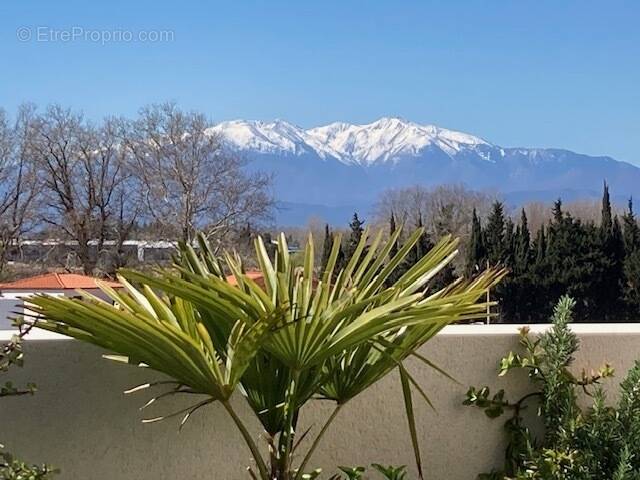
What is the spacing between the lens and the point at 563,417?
7.06 ft

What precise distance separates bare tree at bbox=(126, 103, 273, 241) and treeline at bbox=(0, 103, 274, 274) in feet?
0.15

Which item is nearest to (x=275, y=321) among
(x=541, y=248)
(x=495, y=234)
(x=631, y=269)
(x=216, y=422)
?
(x=216, y=422)

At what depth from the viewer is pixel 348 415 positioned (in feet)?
7.22

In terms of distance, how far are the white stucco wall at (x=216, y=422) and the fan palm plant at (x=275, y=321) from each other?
9.6 inches

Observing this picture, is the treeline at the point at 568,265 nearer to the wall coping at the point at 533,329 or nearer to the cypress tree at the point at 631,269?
the cypress tree at the point at 631,269

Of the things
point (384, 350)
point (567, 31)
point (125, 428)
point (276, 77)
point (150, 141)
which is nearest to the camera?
point (384, 350)

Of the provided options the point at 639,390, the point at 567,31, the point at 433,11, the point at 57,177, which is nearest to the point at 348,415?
the point at 639,390

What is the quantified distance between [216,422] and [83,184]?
3157cm

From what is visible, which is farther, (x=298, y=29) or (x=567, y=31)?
(x=567, y=31)

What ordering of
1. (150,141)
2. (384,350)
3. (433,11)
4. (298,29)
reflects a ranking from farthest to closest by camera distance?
(433,11) → (150,141) → (298,29) → (384,350)

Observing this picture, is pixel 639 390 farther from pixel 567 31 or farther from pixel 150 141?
pixel 567 31

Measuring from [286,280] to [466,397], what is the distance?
2.72ft

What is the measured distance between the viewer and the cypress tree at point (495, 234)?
28562 millimetres

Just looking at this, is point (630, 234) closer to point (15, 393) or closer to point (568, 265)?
point (568, 265)
